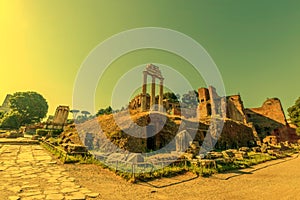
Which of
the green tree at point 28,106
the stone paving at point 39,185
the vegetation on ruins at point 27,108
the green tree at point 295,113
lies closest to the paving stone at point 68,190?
the stone paving at point 39,185

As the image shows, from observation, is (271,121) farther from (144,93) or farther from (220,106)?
(144,93)

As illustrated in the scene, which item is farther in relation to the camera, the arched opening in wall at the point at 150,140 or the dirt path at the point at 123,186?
the arched opening in wall at the point at 150,140

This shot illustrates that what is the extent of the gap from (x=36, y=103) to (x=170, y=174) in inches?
2035

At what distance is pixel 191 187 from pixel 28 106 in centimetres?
5235

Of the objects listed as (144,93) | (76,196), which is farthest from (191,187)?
(144,93)

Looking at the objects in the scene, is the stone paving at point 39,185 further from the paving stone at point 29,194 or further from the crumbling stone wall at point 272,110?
the crumbling stone wall at point 272,110

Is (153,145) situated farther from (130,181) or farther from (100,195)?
(100,195)

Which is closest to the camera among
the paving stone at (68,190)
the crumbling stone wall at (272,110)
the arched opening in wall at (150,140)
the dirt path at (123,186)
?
the dirt path at (123,186)

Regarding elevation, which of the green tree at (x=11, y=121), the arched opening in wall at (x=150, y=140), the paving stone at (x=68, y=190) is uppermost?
the green tree at (x=11, y=121)

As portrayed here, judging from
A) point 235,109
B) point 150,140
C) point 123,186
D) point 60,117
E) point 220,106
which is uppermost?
point 220,106

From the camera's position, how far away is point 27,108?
47094mm

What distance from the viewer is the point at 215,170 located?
943cm

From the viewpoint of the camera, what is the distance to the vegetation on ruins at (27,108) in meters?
43.1

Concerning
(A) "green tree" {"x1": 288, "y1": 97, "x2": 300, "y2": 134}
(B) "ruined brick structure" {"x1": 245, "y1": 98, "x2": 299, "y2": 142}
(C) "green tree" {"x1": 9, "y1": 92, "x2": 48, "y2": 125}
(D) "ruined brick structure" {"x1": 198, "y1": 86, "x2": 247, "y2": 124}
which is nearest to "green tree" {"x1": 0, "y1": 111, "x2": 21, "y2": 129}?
(C) "green tree" {"x1": 9, "y1": 92, "x2": 48, "y2": 125}
